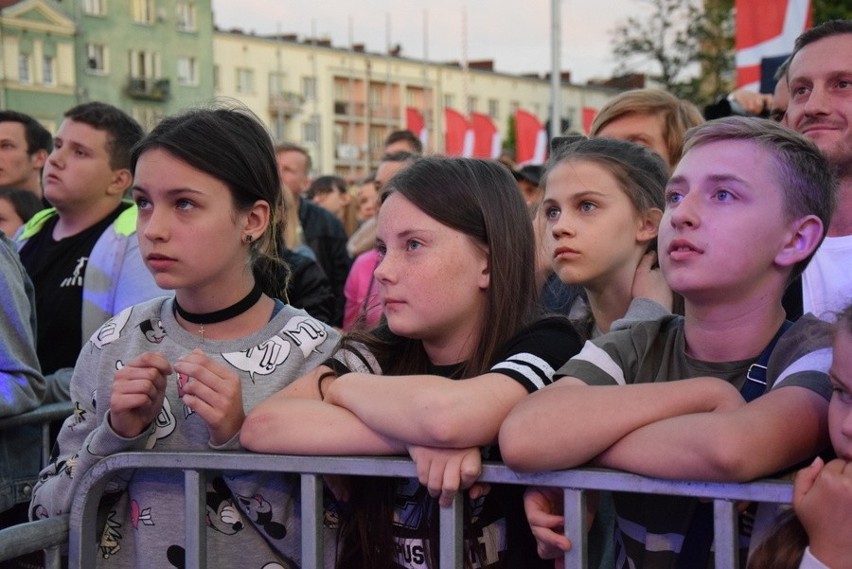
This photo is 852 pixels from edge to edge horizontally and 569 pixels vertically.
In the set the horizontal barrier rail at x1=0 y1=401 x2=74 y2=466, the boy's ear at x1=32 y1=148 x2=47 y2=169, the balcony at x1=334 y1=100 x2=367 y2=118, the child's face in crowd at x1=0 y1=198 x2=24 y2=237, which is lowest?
the horizontal barrier rail at x1=0 y1=401 x2=74 y2=466

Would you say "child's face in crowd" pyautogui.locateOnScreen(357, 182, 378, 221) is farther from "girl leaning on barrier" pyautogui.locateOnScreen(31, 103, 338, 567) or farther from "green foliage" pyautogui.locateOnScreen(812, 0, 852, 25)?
"green foliage" pyautogui.locateOnScreen(812, 0, 852, 25)

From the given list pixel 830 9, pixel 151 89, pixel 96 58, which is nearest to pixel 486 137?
pixel 830 9

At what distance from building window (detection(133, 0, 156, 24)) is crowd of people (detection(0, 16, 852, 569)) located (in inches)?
2539

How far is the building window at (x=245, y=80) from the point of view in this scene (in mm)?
77875

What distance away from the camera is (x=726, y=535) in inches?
74.7

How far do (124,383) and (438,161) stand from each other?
985mm

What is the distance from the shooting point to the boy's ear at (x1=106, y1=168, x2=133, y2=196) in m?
4.78

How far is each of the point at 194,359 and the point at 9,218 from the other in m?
3.82

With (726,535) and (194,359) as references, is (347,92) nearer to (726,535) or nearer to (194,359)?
(194,359)

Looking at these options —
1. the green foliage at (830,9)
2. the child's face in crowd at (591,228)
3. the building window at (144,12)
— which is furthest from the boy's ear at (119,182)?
the building window at (144,12)

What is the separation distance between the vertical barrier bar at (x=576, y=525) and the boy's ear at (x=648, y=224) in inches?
53.3

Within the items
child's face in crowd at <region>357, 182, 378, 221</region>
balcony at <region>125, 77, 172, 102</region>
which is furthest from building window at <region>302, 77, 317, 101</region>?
child's face in crowd at <region>357, 182, 378, 221</region>

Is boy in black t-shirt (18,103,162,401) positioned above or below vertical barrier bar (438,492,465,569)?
above

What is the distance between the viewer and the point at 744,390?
230 centimetres
